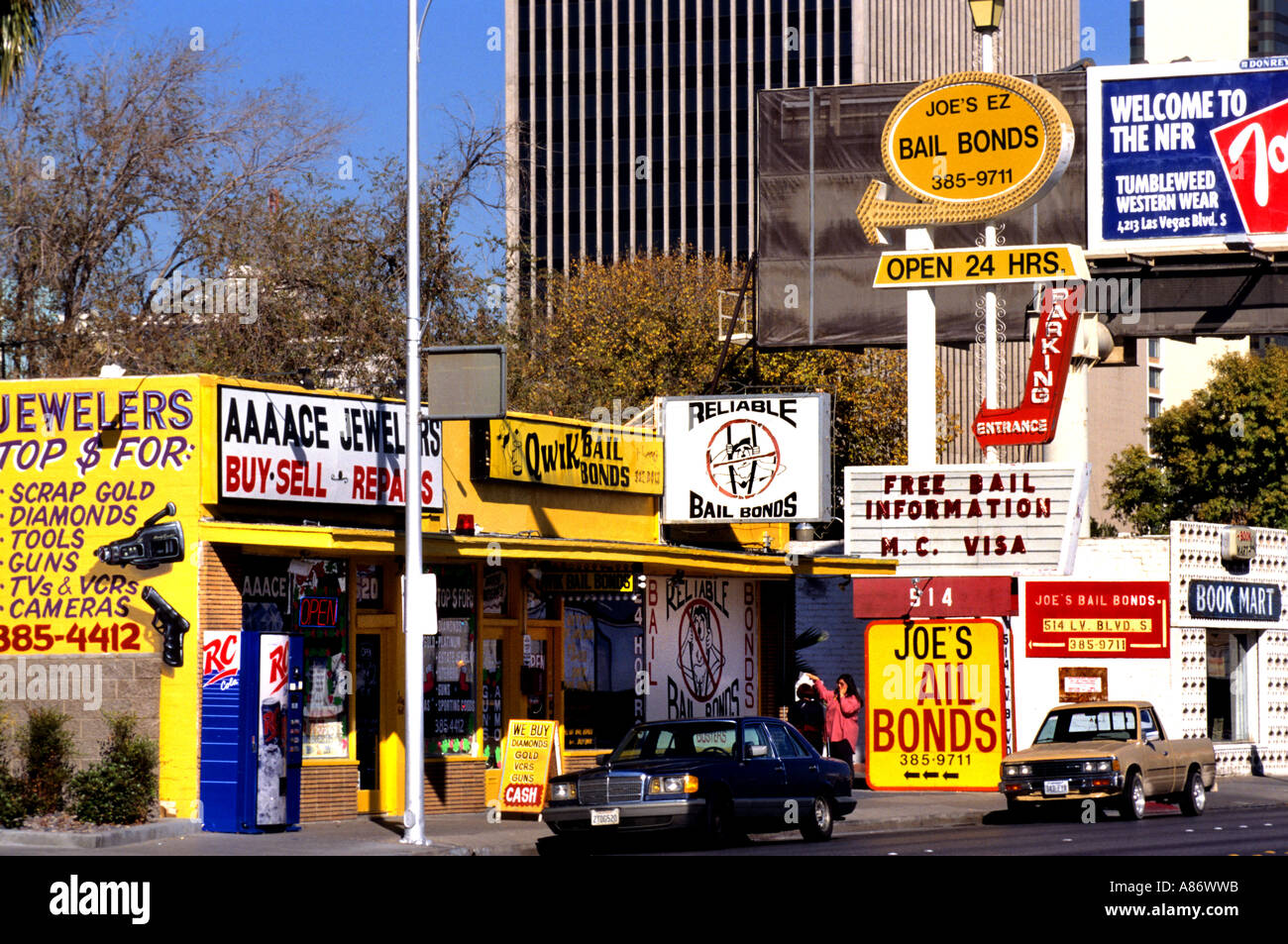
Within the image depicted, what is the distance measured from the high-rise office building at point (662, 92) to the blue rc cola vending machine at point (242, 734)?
8622 centimetres

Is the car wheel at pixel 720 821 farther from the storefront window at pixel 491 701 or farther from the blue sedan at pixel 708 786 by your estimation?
the storefront window at pixel 491 701

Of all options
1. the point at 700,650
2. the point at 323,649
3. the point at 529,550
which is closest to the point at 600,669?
the point at 700,650

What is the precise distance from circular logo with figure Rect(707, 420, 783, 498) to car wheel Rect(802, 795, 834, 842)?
8.68 metres

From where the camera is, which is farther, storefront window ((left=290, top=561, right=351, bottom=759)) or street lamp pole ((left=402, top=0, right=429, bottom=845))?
storefront window ((left=290, top=561, right=351, bottom=759))

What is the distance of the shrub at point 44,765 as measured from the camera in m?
22.5

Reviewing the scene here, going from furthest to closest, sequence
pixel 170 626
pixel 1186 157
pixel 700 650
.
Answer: pixel 1186 157 < pixel 700 650 < pixel 170 626

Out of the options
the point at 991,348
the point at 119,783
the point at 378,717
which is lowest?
the point at 119,783

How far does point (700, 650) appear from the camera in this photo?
3206cm

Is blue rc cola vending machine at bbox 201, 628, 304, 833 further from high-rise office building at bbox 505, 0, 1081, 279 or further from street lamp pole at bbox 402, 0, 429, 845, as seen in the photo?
high-rise office building at bbox 505, 0, 1081, 279

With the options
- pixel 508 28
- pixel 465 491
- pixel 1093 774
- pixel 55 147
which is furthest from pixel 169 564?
pixel 508 28

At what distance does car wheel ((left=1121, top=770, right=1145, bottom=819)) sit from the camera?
2623cm

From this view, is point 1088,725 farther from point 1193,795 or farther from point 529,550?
point 529,550

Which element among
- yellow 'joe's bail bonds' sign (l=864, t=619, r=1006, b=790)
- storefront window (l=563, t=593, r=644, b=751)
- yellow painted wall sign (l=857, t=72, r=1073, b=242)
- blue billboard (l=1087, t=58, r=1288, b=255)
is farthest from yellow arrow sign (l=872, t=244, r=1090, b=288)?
blue billboard (l=1087, t=58, r=1288, b=255)

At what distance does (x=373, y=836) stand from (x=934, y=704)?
34.7ft
